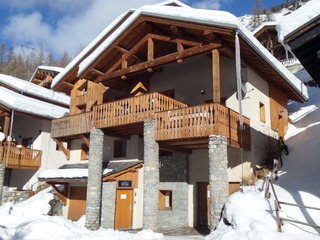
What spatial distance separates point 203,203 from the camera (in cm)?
1462

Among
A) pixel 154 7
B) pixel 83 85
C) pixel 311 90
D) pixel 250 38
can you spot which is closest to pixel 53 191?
pixel 83 85

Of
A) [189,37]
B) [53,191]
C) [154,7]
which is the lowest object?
[53,191]

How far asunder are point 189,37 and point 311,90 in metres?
16.5

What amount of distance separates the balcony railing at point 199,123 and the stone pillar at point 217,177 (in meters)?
0.39

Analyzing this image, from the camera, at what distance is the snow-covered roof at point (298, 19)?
6.07m

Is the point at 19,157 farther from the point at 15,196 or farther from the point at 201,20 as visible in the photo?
the point at 201,20

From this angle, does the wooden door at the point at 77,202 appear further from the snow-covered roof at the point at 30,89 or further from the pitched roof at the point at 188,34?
the snow-covered roof at the point at 30,89

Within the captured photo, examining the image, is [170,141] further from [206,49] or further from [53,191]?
[53,191]

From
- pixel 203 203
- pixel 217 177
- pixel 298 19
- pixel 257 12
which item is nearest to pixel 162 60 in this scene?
pixel 217 177

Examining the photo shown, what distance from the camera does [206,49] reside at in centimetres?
1225

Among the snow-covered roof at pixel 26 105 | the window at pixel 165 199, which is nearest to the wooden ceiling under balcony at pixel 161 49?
the window at pixel 165 199

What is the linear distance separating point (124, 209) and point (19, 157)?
31.6ft

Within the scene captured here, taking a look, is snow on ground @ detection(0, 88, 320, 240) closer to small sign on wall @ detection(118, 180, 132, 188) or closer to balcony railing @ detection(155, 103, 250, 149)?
balcony railing @ detection(155, 103, 250, 149)

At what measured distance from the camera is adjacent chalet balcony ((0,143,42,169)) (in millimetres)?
20562
